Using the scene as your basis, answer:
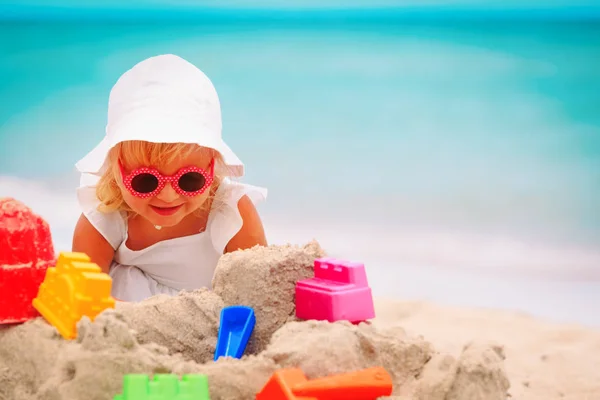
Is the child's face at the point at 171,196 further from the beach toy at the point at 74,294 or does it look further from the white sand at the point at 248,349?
the beach toy at the point at 74,294

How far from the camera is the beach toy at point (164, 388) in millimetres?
1166

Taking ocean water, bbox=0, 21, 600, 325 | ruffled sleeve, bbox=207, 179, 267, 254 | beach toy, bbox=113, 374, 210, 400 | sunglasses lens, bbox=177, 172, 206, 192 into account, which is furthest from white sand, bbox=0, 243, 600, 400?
ocean water, bbox=0, 21, 600, 325

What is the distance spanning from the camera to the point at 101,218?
7.63ft

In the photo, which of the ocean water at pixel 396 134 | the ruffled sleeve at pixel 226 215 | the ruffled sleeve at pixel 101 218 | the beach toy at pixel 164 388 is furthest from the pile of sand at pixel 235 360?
the ocean water at pixel 396 134

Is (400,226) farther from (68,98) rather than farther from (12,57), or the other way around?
→ (12,57)

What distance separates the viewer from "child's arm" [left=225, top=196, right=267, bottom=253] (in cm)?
234

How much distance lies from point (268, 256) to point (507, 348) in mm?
1100

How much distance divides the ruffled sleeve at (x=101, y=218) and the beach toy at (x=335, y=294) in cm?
89

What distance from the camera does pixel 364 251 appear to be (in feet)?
12.4

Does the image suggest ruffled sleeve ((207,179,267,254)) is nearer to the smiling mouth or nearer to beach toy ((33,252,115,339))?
the smiling mouth

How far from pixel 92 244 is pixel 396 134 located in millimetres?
2599

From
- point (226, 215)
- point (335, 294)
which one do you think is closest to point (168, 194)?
point (226, 215)

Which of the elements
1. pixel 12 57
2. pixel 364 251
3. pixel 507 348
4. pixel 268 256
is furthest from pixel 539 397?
pixel 12 57

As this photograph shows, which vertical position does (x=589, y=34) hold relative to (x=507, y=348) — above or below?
above
